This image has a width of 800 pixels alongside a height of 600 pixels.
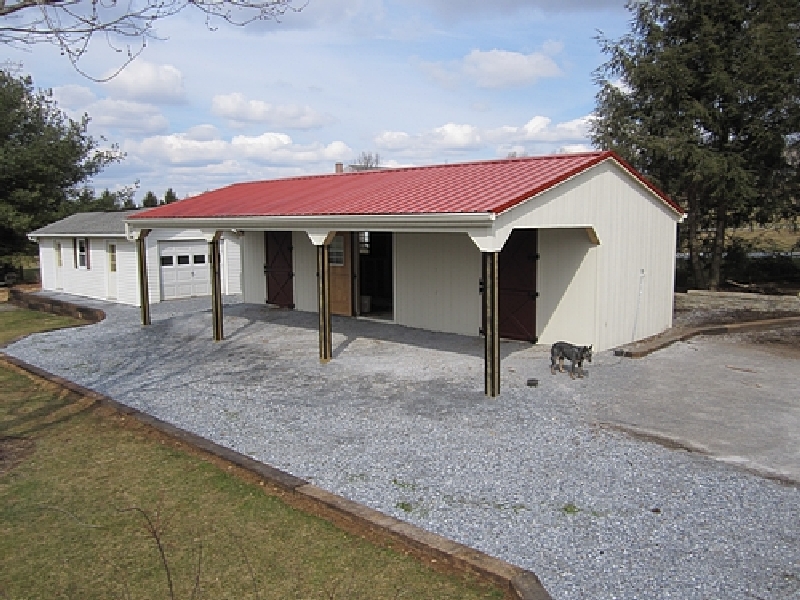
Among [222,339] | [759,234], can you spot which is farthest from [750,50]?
[222,339]

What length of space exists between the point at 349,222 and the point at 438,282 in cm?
328

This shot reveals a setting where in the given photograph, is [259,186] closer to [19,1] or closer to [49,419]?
[49,419]

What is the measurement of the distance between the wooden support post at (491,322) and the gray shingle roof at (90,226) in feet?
42.1

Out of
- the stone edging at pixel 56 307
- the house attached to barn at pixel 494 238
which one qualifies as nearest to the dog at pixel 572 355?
the house attached to barn at pixel 494 238

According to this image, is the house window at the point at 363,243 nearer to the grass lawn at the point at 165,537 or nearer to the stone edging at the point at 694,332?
the stone edging at the point at 694,332

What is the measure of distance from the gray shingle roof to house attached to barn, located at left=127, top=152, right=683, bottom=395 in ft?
16.2

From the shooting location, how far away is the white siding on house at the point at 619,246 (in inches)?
357

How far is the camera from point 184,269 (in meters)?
18.2

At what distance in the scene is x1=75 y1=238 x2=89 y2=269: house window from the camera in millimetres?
19305

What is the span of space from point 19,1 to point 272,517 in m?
4.37

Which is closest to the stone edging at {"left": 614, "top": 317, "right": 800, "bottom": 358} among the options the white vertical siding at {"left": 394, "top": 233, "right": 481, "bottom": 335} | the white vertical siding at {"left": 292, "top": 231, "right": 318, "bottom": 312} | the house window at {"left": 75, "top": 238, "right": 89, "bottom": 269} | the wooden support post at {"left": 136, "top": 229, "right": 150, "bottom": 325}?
the white vertical siding at {"left": 394, "top": 233, "right": 481, "bottom": 335}

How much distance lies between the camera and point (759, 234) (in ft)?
77.5

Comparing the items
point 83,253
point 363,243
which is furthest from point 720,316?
point 83,253

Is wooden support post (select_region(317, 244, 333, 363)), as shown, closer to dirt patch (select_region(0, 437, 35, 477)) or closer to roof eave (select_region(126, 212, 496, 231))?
roof eave (select_region(126, 212, 496, 231))
